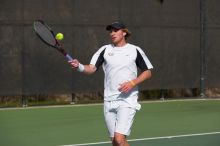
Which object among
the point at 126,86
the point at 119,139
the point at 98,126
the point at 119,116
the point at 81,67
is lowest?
the point at 98,126

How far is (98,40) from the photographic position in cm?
1304

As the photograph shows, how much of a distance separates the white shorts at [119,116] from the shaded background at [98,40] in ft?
20.0

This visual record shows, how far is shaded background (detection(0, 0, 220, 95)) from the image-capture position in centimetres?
1204

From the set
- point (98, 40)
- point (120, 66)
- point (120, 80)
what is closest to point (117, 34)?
point (120, 66)

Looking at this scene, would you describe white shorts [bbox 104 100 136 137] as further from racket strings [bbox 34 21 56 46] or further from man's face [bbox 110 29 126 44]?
racket strings [bbox 34 21 56 46]

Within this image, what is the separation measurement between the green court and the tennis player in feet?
7.23

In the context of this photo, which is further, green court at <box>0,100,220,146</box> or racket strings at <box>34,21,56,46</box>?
green court at <box>0,100,220,146</box>

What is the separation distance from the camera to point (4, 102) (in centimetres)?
1249

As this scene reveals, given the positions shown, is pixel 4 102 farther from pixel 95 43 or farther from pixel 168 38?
pixel 168 38

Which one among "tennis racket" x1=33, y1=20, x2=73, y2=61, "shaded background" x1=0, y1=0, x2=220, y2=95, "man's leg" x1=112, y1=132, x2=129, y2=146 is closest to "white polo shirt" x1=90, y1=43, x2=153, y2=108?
"man's leg" x1=112, y1=132, x2=129, y2=146

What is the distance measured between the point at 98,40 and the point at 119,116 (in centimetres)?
704

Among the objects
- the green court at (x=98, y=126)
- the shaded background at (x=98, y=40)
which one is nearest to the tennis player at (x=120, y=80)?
the green court at (x=98, y=126)

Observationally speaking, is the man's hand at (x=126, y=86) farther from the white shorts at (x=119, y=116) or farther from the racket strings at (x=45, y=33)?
the racket strings at (x=45, y=33)

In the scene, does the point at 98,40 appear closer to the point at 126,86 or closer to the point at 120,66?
the point at 120,66
